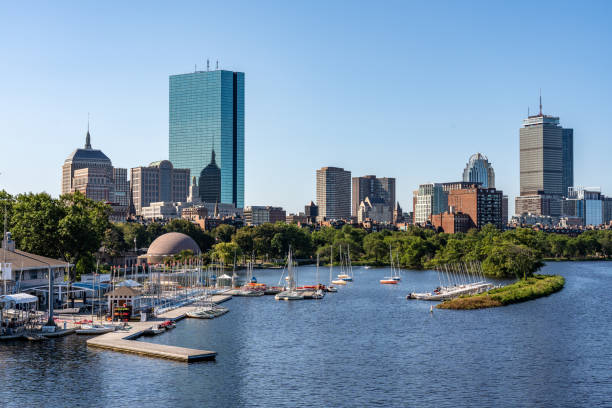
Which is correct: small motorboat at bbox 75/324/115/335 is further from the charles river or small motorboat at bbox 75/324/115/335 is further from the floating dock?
the charles river

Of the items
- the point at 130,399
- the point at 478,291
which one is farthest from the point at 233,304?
the point at 130,399

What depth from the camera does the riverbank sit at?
109m

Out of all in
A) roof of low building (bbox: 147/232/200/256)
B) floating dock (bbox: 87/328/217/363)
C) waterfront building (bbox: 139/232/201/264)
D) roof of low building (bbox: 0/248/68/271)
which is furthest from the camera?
roof of low building (bbox: 147/232/200/256)

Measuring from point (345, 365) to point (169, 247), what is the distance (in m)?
130

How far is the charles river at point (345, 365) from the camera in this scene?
182 ft

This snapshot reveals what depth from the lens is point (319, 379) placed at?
2422 inches

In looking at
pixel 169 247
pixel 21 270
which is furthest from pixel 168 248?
pixel 21 270

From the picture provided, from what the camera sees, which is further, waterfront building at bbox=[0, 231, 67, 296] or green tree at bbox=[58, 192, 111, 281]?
green tree at bbox=[58, 192, 111, 281]

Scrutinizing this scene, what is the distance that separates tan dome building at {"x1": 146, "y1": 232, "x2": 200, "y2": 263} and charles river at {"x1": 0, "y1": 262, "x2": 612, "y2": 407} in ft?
299

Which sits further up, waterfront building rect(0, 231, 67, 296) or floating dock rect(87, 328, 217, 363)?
waterfront building rect(0, 231, 67, 296)

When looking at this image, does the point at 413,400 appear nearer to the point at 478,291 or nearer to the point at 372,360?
the point at 372,360

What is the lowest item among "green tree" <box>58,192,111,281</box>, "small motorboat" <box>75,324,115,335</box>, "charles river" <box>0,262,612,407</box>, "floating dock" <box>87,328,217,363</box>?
"charles river" <box>0,262,612,407</box>

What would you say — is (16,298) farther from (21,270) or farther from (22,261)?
(22,261)

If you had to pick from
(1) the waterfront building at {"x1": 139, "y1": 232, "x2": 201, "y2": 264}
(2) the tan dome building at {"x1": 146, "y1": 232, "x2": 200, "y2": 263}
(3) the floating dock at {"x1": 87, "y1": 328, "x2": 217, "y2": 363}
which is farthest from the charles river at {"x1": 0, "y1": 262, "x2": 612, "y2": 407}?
(2) the tan dome building at {"x1": 146, "y1": 232, "x2": 200, "y2": 263}
